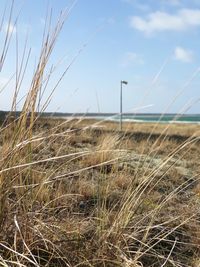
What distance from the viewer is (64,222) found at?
2326 mm

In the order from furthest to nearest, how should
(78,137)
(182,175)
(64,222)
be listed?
(78,137) → (182,175) → (64,222)

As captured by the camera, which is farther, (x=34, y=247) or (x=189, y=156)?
(x=189, y=156)

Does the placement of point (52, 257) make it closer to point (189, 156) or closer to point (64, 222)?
point (64, 222)

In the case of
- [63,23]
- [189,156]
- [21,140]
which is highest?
[63,23]

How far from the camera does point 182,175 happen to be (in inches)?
185

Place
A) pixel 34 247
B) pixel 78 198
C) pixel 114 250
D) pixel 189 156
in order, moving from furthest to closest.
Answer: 1. pixel 189 156
2. pixel 78 198
3. pixel 114 250
4. pixel 34 247

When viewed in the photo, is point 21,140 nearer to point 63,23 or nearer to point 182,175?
point 63,23

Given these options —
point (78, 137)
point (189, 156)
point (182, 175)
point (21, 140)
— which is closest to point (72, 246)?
point (21, 140)

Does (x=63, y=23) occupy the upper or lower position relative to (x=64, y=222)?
upper

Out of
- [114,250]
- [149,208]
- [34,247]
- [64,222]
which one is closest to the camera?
[34,247]

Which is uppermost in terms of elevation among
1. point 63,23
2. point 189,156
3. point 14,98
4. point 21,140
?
point 63,23

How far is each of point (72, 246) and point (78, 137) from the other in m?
5.22

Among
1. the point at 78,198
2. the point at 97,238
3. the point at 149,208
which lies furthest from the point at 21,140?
the point at 78,198

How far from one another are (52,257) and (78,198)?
4.14 feet
